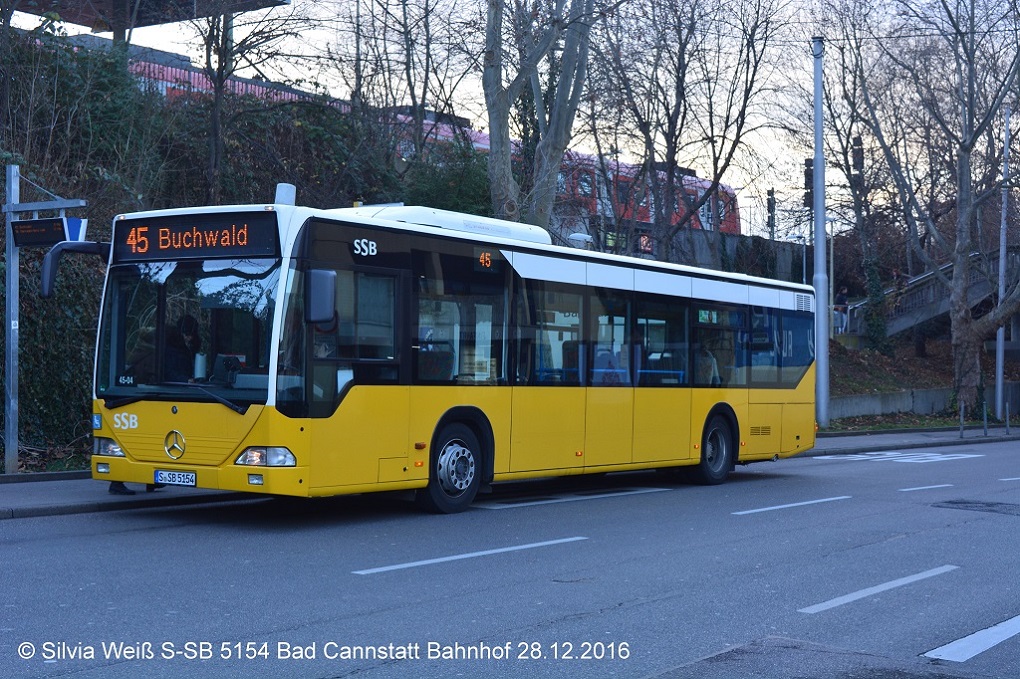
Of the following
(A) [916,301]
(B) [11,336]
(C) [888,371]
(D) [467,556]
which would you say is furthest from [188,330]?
(A) [916,301]

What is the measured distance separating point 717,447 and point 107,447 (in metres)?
9.48

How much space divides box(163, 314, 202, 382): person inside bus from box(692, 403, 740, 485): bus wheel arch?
332 inches

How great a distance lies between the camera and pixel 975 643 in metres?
7.25

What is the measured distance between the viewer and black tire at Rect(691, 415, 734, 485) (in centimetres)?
1772

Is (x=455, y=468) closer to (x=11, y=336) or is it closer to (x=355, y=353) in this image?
(x=355, y=353)

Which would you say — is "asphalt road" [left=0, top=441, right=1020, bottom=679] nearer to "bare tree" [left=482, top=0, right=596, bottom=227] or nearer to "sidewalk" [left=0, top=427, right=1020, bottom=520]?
"sidewalk" [left=0, top=427, right=1020, bottom=520]

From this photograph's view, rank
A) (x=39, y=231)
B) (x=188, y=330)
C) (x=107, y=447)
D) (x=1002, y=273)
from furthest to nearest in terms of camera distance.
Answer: (x=1002, y=273) → (x=39, y=231) → (x=107, y=447) → (x=188, y=330)

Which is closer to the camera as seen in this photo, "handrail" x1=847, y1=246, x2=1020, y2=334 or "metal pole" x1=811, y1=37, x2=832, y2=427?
"metal pole" x1=811, y1=37, x2=832, y2=427

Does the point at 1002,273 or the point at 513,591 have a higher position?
the point at 1002,273

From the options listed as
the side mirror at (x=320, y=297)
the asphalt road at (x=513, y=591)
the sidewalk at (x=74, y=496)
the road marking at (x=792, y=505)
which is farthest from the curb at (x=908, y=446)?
the side mirror at (x=320, y=297)

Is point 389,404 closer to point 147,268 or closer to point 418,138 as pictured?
point 147,268

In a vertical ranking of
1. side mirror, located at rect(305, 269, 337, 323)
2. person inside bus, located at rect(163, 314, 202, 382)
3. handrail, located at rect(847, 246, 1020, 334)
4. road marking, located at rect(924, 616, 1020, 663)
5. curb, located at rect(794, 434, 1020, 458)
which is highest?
handrail, located at rect(847, 246, 1020, 334)

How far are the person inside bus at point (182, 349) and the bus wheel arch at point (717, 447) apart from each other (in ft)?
27.7

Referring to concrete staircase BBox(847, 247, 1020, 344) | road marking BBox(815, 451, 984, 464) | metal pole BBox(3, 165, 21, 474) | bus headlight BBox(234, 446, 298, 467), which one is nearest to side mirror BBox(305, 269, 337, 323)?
bus headlight BBox(234, 446, 298, 467)
